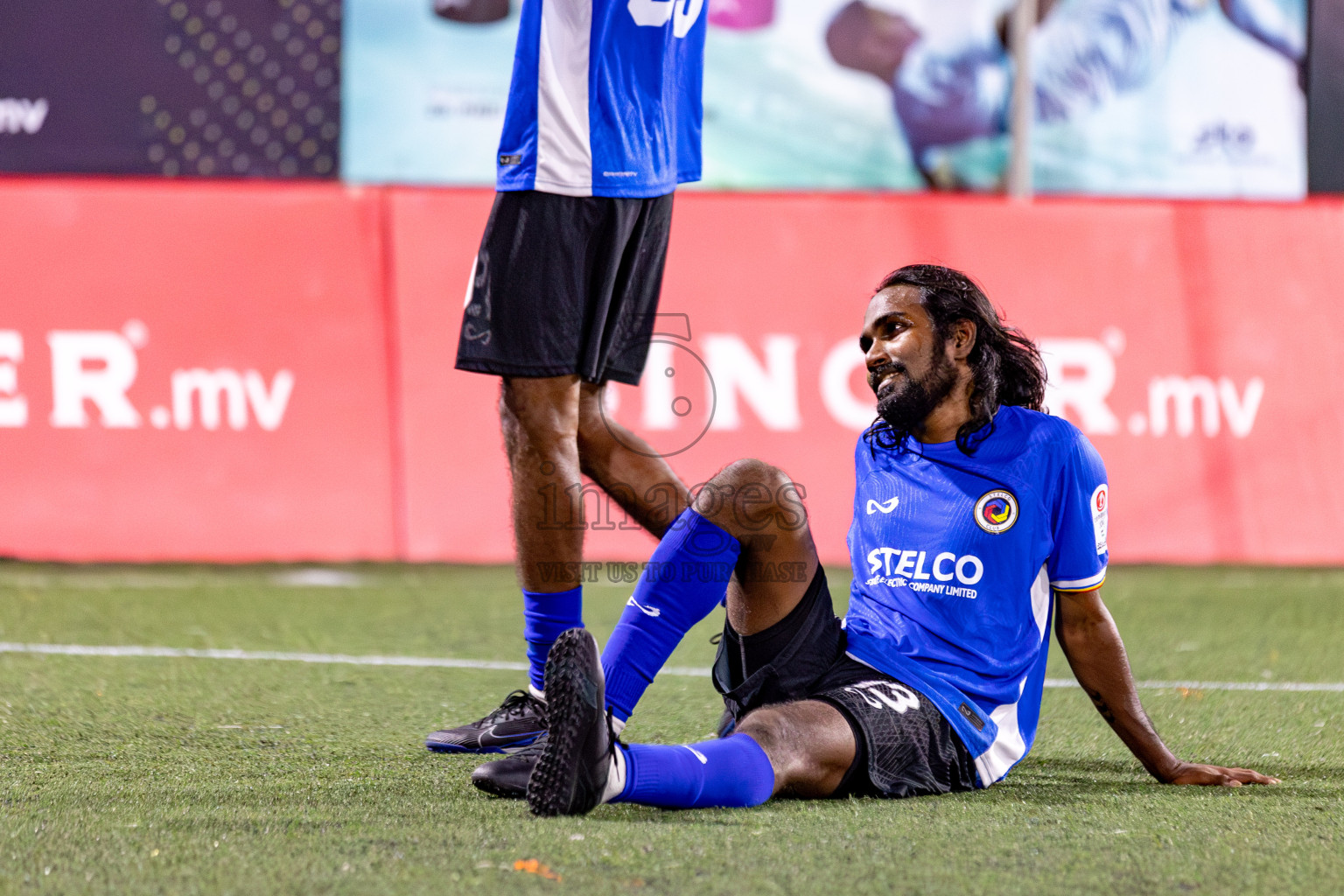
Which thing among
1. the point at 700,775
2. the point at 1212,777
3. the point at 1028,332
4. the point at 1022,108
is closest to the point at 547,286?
the point at 700,775

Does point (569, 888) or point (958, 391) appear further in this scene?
point (958, 391)

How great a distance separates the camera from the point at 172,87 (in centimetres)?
755

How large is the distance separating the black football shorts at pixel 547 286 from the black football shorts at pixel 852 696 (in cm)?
76

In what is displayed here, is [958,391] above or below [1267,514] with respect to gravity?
above

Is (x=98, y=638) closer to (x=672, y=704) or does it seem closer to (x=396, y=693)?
(x=396, y=693)

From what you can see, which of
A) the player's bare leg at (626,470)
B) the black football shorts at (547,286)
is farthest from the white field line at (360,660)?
the black football shorts at (547,286)

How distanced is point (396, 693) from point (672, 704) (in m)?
0.63

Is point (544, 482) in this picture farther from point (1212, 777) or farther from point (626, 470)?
point (1212, 777)

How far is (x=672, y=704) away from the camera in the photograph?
10.8 feet

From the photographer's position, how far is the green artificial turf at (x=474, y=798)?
6.23 ft

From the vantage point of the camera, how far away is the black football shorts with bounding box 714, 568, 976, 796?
2338mm

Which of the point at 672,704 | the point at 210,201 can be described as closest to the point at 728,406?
the point at 210,201

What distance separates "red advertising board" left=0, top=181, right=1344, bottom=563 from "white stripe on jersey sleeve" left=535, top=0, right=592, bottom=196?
Result: 2.47 m

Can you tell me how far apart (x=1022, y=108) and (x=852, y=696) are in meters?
5.53
